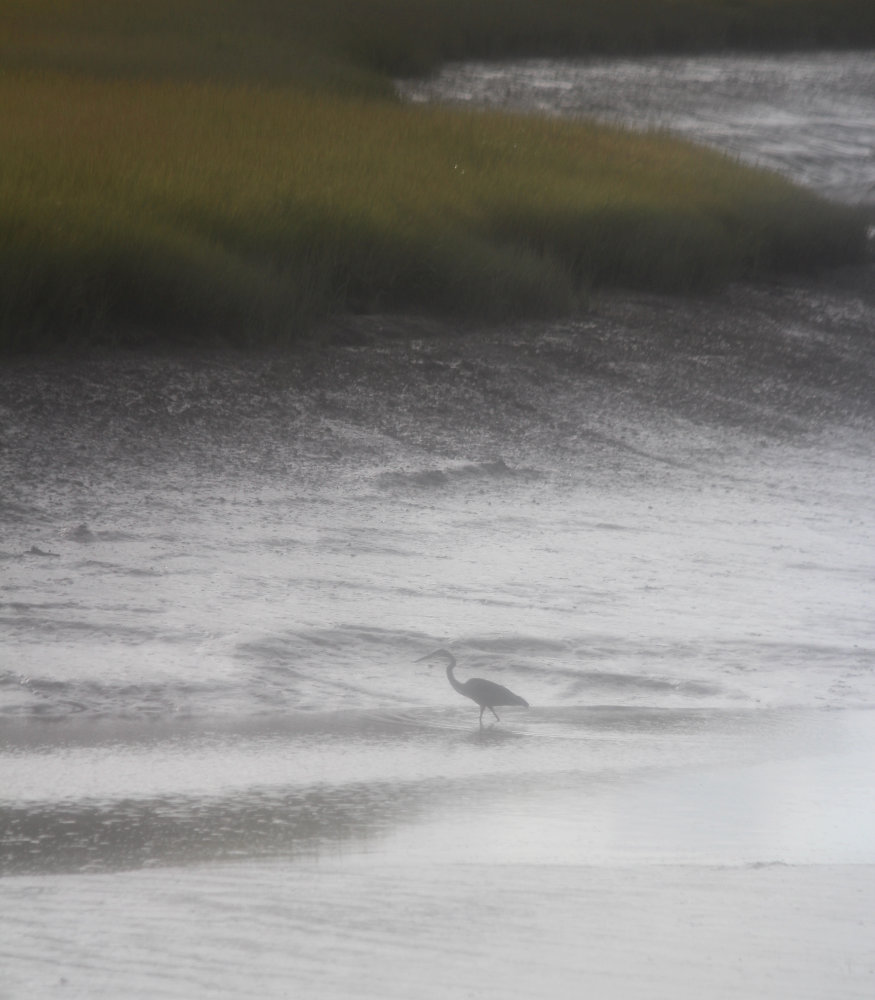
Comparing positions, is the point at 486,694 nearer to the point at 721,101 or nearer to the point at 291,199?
the point at 291,199

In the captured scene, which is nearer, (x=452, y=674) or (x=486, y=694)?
(x=486, y=694)

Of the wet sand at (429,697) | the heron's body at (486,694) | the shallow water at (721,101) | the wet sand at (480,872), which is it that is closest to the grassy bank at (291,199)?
the wet sand at (429,697)

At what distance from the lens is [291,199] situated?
8859 mm

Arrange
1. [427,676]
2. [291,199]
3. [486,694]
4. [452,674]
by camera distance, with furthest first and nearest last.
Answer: [291,199]
[427,676]
[452,674]
[486,694]

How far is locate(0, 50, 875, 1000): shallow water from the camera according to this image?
3023 mm

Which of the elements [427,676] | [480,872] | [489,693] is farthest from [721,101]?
[480,872]

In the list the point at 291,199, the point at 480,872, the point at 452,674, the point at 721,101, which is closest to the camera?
the point at 480,872

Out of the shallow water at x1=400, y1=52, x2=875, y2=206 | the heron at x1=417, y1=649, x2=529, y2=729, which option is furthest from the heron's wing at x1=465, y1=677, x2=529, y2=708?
the shallow water at x1=400, y1=52, x2=875, y2=206

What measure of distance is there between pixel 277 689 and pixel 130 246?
3.77 meters

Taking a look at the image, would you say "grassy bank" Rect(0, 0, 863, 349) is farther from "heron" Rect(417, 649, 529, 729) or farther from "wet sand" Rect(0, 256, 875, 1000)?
"heron" Rect(417, 649, 529, 729)

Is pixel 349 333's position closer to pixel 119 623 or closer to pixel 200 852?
pixel 119 623

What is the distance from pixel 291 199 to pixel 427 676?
15.5 feet

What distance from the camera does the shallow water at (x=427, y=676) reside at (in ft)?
9.92

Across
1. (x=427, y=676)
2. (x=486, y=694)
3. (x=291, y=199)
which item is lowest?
(x=427, y=676)
